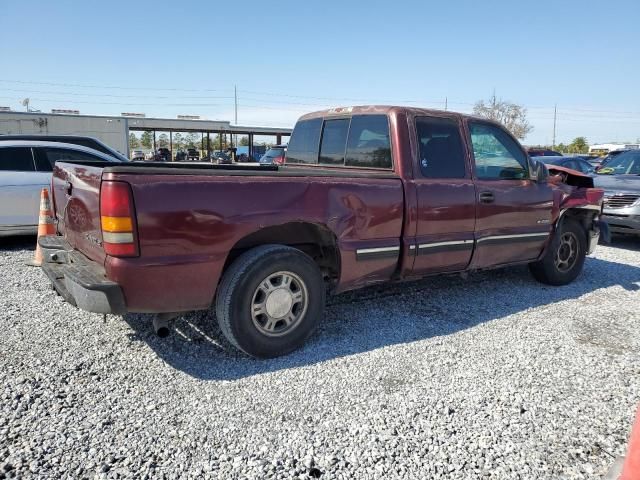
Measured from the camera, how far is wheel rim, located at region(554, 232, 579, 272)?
5.60 m

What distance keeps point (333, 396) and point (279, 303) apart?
0.82 meters

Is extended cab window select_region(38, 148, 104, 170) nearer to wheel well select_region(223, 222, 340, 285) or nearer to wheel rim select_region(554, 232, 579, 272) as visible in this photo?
wheel well select_region(223, 222, 340, 285)

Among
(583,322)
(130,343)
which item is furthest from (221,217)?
(583,322)

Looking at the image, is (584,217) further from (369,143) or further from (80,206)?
(80,206)

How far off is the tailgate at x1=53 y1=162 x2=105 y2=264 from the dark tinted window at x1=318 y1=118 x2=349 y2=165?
233cm

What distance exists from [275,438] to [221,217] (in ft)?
4.59

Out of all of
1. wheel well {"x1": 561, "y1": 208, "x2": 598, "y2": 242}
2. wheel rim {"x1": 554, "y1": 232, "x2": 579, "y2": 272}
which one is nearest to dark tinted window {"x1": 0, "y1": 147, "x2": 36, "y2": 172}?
wheel rim {"x1": 554, "y1": 232, "x2": 579, "y2": 272}

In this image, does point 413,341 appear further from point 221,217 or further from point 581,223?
point 581,223

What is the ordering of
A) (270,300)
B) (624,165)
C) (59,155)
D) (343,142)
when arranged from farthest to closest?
(624,165), (59,155), (343,142), (270,300)

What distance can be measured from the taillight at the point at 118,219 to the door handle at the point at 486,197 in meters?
3.18

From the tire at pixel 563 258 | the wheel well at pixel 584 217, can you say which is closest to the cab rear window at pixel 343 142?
the tire at pixel 563 258

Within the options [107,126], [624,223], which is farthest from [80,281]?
[107,126]

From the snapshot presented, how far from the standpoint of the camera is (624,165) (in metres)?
9.73

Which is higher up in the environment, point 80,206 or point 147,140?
point 147,140
